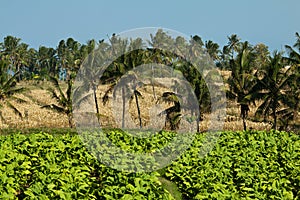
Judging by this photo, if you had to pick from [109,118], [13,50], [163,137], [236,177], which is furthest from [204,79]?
[13,50]

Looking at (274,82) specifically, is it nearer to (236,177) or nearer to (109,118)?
(109,118)

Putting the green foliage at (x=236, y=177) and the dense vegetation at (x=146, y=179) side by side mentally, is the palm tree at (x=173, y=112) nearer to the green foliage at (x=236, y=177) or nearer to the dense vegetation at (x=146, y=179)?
the dense vegetation at (x=146, y=179)

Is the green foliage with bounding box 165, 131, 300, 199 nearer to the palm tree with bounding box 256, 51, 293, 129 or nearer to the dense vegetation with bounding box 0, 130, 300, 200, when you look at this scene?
the dense vegetation with bounding box 0, 130, 300, 200

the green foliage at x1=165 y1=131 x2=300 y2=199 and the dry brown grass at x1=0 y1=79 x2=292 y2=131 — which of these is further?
Answer: the dry brown grass at x1=0 y1=79 x2=292 y2=131

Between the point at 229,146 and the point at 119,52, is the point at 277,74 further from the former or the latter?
the point at 229,146

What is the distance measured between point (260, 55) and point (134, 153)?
5378 cm

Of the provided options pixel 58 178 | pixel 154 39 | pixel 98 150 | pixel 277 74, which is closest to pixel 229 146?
pixel 98 150

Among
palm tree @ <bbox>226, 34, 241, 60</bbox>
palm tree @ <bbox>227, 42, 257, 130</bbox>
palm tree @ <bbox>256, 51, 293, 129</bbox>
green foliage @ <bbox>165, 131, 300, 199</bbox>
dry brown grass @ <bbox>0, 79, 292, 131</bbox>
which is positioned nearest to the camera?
green foliage @ <bbox>165, 131, 300, 199</bbox>

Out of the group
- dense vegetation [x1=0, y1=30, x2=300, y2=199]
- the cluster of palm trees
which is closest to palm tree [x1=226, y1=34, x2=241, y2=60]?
dense vegetation [x1=0, y1=30, x2=300, y2=199]

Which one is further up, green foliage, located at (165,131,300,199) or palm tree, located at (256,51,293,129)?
palm tree, located at (256,51,293,129)

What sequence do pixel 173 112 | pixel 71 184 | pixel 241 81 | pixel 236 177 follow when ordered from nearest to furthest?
1. pixel 71 184
2. pixel 236 177
3. pixel 241 81
4. pixel 173 112

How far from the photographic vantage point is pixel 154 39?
1481 inches

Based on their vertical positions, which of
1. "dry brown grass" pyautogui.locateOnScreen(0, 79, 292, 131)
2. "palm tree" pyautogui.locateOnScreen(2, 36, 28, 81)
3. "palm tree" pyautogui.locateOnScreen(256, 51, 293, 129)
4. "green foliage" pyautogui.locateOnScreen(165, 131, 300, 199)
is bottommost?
"green foliage" pyautogui.locateOnScreen(165, 131, 300, 199)

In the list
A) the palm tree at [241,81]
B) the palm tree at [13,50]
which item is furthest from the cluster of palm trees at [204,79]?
the palm tree at [13,50]
